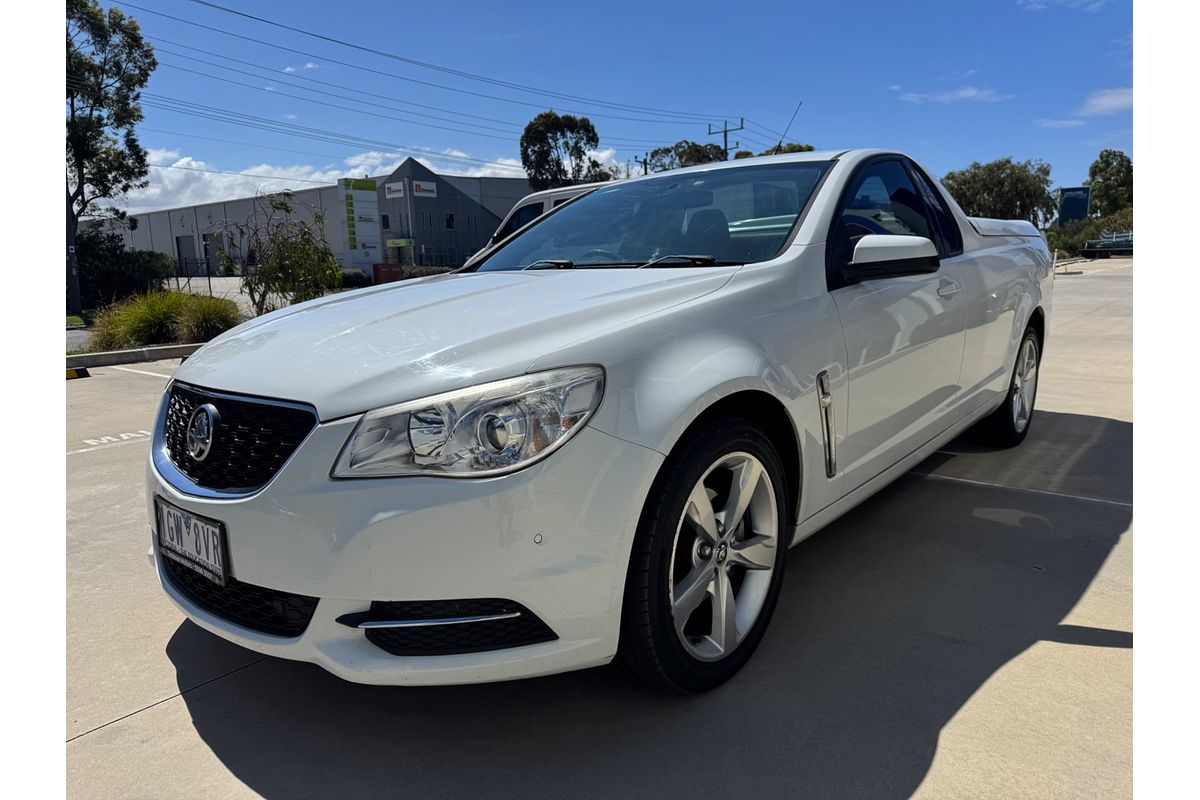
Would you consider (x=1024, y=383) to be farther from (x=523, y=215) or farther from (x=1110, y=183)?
(x=1110, y=183)

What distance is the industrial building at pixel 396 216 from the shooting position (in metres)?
50.7

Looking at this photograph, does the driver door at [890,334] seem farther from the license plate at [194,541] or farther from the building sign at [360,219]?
the building sign at [360,219]

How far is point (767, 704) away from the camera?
2.25 m

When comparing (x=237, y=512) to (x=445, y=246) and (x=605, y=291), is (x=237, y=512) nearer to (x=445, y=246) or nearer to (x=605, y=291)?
(x=605, y=291)

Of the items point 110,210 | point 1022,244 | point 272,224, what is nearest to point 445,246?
point 110,210

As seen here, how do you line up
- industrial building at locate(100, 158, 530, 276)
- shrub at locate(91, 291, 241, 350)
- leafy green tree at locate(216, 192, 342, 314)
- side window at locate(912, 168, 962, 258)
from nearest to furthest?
side window at locate(912, 168, 962, 258) → shrub at locate(91, 291, 241, 350) → leafy green tree at locate(216, 192, 342, 314) → industrial building at locate(100, 158, 530, 276)

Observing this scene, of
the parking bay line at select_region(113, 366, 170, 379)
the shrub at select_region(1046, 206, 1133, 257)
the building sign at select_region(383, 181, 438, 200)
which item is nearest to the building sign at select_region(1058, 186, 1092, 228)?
the shrub at select_region(1046, 206, 1133, 257)

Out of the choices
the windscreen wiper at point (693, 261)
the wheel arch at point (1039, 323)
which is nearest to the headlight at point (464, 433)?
the windscreen wiper at point (693, 261)

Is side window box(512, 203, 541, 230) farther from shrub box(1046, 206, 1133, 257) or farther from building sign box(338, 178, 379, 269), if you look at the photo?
shrub box(1046, 206, 1133, 257)

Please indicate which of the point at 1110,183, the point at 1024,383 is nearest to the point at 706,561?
the point at 1024,383

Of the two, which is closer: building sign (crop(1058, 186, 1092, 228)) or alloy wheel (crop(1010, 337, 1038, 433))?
alloy wheel (crop(1010, 337, 1038, 433))

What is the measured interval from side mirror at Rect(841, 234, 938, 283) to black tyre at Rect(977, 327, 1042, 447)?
1.99 metres

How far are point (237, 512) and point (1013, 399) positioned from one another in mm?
4173

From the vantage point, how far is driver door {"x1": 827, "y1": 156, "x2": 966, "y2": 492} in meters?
2.77
